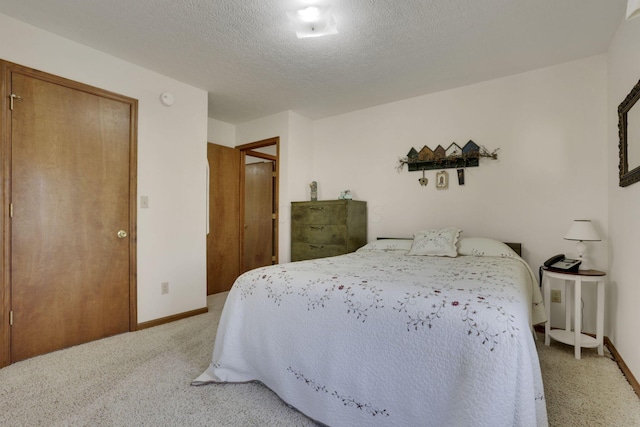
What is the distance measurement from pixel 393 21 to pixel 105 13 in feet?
6.35

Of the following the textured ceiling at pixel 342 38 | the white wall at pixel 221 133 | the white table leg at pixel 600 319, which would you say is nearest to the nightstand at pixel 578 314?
the white table leg at pixel 600 319

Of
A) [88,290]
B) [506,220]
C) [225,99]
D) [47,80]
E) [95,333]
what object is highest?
[225,99]

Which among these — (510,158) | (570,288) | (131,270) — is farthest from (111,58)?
(570,288)

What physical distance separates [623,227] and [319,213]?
2572 millimetres

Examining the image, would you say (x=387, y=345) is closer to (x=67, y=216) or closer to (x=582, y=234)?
(x=582, y=234)

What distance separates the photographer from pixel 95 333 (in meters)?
2.58

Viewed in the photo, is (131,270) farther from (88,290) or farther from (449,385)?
(449,385)

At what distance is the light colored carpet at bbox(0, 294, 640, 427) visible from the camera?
1554mm

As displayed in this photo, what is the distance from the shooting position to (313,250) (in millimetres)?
3686

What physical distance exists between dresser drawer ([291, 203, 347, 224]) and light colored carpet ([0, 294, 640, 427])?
1.82m

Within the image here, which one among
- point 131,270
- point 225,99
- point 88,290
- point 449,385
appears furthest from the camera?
point 225,99

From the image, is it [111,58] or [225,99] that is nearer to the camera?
[111,58]

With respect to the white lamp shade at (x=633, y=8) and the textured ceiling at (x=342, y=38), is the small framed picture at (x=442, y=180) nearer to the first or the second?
the textured ceiling at (x=342, y=38)

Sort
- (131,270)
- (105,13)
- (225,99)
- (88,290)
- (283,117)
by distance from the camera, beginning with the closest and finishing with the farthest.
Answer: (105,13) < (88,290) < (131,270) < (225,99) < (283,117)
